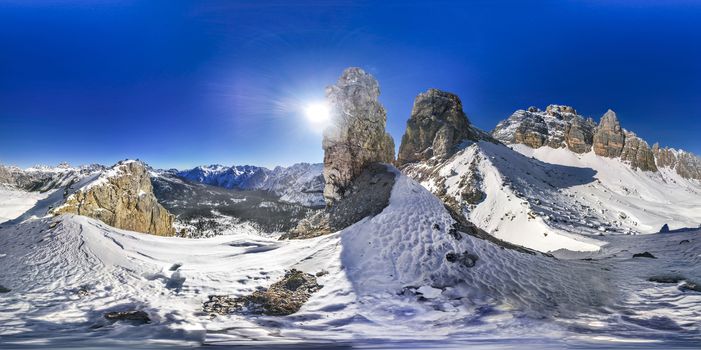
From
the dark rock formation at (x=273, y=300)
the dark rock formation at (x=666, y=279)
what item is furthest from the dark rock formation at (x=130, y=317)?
the dark rock formation at (x=666, y=279)

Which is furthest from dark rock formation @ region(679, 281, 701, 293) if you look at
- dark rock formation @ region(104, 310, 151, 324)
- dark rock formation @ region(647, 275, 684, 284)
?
dark rock formation @ region(104, 310, 151, 324)

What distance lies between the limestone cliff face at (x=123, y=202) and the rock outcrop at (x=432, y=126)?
257 feet

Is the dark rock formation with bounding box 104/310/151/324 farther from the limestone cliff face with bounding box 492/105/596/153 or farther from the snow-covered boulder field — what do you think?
the limestone cliff face with bounding box 492/105/596/153

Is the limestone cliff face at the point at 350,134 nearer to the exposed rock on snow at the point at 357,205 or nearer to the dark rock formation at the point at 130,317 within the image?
the exposed rock on snow at the point at 357,205

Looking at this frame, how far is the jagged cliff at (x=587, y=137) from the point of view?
Answer: 4525 inches

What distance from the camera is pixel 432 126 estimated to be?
363 ft

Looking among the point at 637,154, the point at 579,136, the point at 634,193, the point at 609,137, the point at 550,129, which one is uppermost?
the point at 550,129

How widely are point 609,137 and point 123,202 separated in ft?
442

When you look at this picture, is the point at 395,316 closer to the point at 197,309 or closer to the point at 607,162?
the point at 197,309

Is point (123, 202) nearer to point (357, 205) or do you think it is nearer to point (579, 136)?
point (357, 205)

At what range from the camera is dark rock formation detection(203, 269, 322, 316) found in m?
11.7

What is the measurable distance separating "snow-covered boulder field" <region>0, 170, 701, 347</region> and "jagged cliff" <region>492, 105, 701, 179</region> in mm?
114656

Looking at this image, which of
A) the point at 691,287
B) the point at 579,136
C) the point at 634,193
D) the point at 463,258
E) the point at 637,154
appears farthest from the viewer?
the point at 579,136

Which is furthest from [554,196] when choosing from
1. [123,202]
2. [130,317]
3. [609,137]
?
[130,317]
